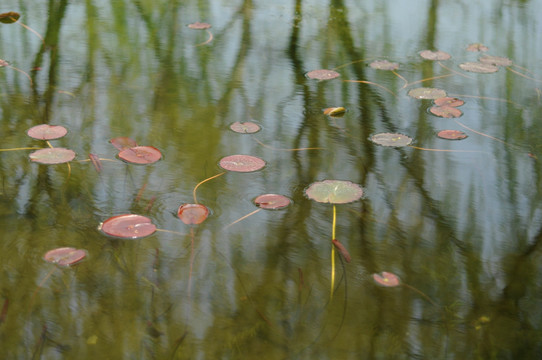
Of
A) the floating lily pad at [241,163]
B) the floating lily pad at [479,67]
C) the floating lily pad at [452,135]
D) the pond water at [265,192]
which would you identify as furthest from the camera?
the floating lily pad at [479,67]

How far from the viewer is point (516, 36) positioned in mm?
2846

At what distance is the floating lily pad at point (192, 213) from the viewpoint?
56.2 inches

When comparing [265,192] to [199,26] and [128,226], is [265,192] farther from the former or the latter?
[199,26]

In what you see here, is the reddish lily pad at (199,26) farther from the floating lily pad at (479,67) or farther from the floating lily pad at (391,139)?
the floating lily pad at (391,139)

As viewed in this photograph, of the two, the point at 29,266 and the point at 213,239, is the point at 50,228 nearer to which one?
the point at 29,266

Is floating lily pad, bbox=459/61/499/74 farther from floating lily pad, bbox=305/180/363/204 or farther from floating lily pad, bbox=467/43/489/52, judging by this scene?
floating lily pad, bbox=305/180/363/204

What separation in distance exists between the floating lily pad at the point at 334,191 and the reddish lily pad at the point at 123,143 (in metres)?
0.50

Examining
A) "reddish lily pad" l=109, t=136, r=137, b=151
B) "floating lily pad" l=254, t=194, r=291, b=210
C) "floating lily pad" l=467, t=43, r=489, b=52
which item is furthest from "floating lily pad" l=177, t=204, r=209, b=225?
"floating lily pad" l=467, t=43, r=489, b=52

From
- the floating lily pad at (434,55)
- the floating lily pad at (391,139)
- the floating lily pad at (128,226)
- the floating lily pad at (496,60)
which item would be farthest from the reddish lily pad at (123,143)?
the floating lily pad at (496,60)

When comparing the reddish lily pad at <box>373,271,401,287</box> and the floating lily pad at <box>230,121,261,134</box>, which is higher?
the floating lily pad at <box>230,121,261,134</box>

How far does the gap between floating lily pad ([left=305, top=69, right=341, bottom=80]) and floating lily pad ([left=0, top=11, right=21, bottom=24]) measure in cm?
133

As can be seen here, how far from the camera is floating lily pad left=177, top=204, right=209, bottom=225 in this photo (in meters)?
1.43

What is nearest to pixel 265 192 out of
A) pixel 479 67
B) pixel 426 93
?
pixel 426 93

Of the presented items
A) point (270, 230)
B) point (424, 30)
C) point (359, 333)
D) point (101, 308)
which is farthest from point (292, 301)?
point (424, 30)
